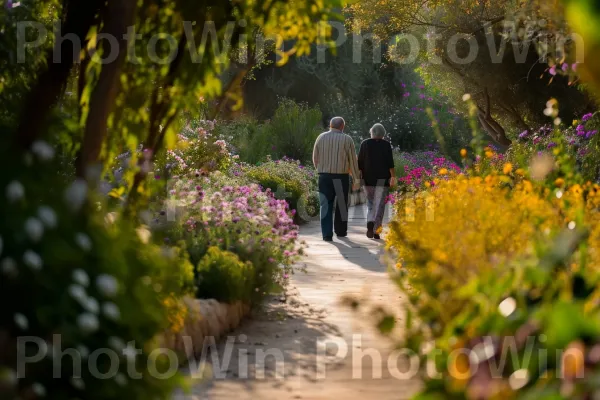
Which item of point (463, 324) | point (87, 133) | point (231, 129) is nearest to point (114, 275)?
point (463, 324)

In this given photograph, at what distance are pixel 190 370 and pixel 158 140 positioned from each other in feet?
4.88

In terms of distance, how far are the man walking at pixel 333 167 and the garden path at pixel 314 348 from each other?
151 inches

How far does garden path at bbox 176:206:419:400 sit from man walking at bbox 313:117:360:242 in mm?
3836

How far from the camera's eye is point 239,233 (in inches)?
356

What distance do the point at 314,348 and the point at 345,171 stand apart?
813 centimetres

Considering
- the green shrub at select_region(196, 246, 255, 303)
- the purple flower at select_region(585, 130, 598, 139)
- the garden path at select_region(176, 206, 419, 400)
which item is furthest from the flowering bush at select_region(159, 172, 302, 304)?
the purple flower at select_region(585, 130, 598, 139)

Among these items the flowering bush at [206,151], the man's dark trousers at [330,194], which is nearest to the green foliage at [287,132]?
the flowering bush at [206,151]

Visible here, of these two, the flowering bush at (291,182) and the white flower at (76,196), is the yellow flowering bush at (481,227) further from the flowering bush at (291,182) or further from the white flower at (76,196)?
the flowering bush at (291,182)

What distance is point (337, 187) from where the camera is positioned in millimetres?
14836

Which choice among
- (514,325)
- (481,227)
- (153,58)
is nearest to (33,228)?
(514,325)

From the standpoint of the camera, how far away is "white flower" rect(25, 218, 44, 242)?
2961mm

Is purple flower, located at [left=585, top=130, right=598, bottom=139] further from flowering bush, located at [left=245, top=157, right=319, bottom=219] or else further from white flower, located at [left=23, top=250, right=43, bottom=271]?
white flower, located at [left=23, top=250, right=43, bottom=271]

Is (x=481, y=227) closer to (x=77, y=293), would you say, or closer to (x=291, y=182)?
(x=77, y=293)

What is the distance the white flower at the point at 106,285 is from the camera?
3.08 metres
